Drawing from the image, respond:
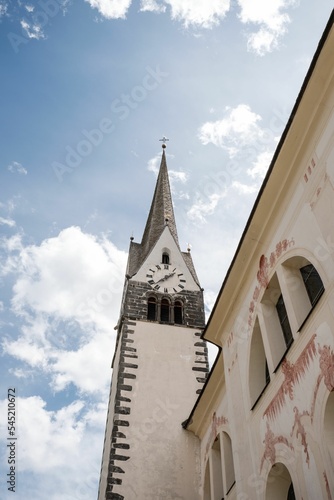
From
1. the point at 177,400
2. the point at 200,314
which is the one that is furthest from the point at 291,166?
the point at 200,314

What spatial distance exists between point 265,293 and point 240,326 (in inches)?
57.2

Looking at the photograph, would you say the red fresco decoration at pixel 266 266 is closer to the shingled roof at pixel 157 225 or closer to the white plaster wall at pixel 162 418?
the white plaster wall at pixel 162 418

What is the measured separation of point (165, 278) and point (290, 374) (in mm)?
16927

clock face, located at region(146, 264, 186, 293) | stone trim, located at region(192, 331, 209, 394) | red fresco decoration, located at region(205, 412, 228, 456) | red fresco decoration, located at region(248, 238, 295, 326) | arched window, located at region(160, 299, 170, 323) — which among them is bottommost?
red fresco decoration, located at region(205, 412, 228, 456)

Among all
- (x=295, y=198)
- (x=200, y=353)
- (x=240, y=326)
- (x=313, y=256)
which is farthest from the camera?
(x=200, y=353)

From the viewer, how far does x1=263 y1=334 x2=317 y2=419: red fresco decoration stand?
292 inches

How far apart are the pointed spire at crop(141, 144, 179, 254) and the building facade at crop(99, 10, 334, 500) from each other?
11.9 metres

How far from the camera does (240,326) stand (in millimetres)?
10984

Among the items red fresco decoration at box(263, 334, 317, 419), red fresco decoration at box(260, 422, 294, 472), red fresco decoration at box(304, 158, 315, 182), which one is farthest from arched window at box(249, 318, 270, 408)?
red fresco decoration at box(304, 158, 315, 182)

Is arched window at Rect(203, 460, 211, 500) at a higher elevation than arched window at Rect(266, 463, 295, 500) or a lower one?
higher

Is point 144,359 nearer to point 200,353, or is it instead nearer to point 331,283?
point 200,353

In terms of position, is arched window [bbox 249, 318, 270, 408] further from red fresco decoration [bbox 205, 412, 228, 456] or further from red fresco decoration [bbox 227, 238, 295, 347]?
red fresco decoration [bbox 205, 412, 228, 456]

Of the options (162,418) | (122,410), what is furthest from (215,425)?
(122,410)

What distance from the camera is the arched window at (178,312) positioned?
22.1m
